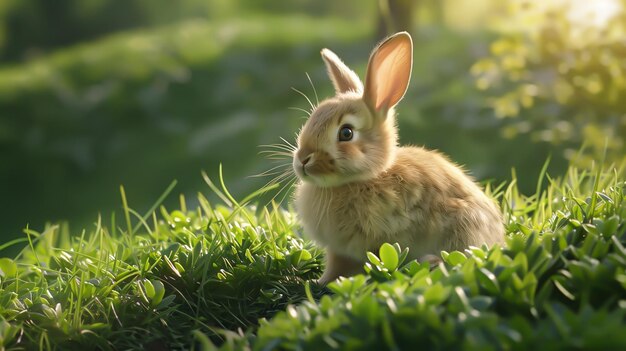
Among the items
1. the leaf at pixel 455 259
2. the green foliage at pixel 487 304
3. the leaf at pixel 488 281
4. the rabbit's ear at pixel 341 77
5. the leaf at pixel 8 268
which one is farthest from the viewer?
the rabbit's ear at pixel 341 77

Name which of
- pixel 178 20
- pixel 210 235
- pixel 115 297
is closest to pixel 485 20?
pixel 178 20

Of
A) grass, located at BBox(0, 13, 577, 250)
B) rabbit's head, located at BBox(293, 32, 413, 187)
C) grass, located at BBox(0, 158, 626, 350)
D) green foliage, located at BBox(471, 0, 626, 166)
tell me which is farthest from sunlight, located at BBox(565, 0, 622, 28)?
rabbit's head, located at BBox(293, 32, 413, 187)

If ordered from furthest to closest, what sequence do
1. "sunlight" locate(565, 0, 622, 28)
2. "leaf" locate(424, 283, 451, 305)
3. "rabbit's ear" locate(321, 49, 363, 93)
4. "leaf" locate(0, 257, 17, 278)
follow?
"sunlight" locate(565, 0, 622, 28) → "rabbit's ear" locate(321, 49, 363, 93) → "leaf" locate(0, 257, 17, 278) → "leaf" locate(424, 283, 451, 305)

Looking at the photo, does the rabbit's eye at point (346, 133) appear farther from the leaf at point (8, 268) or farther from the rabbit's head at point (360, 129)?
the leaf at point (8, 268)

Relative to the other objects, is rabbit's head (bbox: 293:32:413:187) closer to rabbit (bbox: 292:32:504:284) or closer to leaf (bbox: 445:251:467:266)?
rabbit (bbox: 292:32:504:284)

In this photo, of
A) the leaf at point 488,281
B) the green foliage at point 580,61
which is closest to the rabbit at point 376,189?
the leaf at point 488,281

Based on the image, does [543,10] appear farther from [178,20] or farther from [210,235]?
[178,20]

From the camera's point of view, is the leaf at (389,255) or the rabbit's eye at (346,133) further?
the rabbit's eye at (346,133)

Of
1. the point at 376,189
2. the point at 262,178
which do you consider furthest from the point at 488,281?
the point at 262,178
